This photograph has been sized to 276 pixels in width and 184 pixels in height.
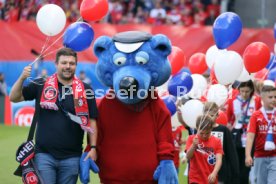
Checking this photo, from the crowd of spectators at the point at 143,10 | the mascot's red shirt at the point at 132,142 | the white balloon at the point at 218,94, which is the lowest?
the mascot's red shirt at the point at 132,142

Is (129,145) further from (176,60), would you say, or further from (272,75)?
(272,75)

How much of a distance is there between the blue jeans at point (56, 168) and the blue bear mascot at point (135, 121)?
1.08 feet

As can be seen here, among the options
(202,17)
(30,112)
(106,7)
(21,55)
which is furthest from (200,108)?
(202,17)

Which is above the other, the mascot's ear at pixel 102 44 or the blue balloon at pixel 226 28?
the blue balloon at pixel 226 28

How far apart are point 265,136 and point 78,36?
268 centimetres

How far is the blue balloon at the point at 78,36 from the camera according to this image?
7777mm

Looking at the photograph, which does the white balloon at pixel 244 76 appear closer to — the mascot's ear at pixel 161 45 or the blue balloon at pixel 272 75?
the blue balloon at pixel 272 75

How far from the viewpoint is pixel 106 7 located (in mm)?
8406

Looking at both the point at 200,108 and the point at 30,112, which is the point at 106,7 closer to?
the point at 200,108

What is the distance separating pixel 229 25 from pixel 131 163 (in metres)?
2.54

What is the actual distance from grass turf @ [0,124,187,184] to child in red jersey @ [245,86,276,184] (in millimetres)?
2877

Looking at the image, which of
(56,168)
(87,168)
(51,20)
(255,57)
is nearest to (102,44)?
(87,168)

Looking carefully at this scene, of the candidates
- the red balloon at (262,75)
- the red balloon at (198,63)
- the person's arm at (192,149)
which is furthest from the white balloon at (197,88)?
the red balloon at (262,75)

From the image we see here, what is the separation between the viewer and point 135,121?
6605 mm
